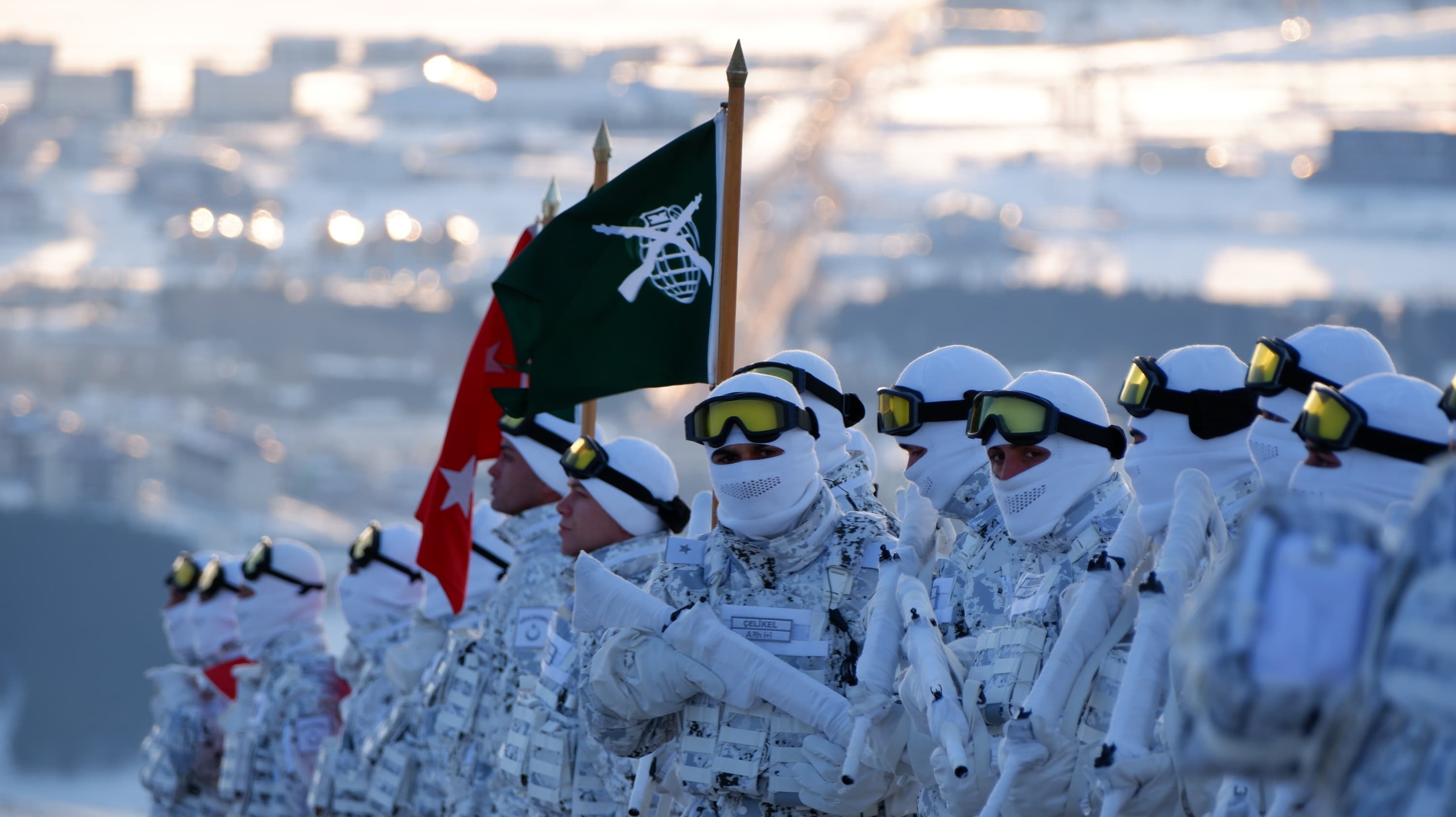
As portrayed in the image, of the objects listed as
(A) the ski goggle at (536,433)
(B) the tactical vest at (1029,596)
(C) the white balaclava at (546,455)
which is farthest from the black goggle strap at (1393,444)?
(A) the ski goggle at (536,433)

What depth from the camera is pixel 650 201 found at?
7375mm

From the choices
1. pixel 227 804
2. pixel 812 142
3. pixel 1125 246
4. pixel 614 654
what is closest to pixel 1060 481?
pixel 614 654

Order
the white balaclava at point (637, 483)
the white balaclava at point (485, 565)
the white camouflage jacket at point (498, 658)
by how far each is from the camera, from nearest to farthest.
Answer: the white balaclava at point (637, 483) < the white camouflage jacket at point (498, 658) < the white balaclava at point (485, 565)

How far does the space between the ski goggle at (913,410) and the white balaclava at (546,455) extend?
2813 millimetres

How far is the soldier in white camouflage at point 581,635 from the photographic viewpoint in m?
6.91

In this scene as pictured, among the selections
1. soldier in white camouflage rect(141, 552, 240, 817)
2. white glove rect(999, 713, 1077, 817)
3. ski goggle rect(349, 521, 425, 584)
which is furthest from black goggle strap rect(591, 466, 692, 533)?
soldier in white camouflage rect(141, 552, 240, 817)

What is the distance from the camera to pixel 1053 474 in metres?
4.91

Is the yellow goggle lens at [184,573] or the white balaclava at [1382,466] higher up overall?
the white balaclava at [1382,466]

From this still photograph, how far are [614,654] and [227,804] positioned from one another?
6.82m

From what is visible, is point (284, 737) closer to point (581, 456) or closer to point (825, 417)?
point (581, 456)

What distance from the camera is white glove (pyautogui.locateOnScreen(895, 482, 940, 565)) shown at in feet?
17.5

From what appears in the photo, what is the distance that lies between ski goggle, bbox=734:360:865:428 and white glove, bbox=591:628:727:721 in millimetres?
1358

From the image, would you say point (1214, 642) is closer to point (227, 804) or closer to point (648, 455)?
point (648, 455)

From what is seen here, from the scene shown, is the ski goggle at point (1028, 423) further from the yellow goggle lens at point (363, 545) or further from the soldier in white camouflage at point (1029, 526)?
the yellow goggle lens at point (363, 545)
